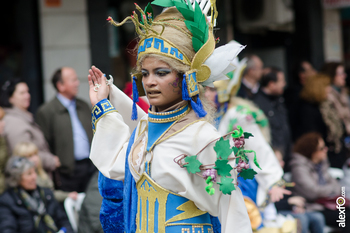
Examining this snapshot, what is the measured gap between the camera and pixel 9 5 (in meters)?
6.77

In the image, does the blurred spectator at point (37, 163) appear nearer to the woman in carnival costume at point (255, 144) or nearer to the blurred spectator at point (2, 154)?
the blurred spectator at point (2, 154)

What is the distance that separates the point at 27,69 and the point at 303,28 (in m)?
5.74

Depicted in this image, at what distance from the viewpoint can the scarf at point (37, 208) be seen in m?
4.14

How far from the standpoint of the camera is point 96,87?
255cm

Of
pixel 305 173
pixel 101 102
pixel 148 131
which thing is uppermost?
pixel 101 102

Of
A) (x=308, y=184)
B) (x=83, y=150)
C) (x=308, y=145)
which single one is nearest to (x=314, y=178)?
(x=308, y=184)

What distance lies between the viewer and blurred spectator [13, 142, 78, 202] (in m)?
Result: 4.51

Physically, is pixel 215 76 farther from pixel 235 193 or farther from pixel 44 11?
pixel 44 11

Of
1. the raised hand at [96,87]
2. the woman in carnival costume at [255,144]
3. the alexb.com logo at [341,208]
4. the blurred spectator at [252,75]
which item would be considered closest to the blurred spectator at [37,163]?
the woman in carnival costume at [255,144]

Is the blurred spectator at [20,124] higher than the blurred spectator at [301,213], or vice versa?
the blurred spectator at [20,124]

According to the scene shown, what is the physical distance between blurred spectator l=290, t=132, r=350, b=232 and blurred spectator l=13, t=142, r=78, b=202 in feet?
8.55

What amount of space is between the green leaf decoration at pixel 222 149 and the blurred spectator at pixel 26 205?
8.30ft

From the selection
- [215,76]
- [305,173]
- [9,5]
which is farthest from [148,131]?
[9,5]

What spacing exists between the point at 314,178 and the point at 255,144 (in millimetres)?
1870
